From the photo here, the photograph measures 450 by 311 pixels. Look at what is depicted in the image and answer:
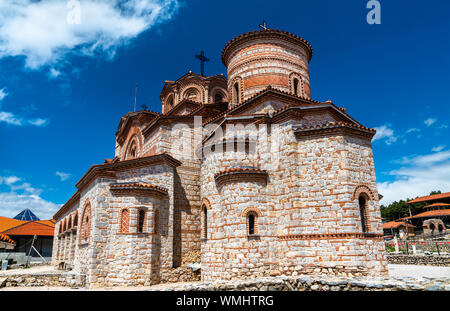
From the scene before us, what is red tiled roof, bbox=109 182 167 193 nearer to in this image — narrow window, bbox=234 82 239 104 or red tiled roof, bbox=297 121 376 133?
red tiled roof, bbox=297 121 376 133

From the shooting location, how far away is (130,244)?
1057 centimetres

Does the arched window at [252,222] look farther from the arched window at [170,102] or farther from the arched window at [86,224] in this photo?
the arched window at [170,102]

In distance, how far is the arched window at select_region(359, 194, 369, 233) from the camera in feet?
30.9

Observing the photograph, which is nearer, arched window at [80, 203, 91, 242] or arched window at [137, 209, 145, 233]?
arched window at [137, 209, 145, 233]

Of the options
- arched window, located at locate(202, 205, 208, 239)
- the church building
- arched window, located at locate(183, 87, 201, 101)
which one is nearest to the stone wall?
the church building

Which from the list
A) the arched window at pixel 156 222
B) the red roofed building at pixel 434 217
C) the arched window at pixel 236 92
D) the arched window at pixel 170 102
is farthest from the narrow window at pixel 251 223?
the red roofed building at pixel 434 217

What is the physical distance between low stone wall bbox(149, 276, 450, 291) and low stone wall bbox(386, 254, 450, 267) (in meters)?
10.2

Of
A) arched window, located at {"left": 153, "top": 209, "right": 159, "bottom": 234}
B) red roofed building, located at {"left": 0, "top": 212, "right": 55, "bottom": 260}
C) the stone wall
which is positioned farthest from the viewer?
red roofed building, located at {"left": 0, "top": 212, "right": 55, "bottom": 260}

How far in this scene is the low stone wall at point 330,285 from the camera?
617cm

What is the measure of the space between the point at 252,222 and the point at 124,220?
451 centimetres

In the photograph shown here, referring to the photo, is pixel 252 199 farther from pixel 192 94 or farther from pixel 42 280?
pixel 192 94
